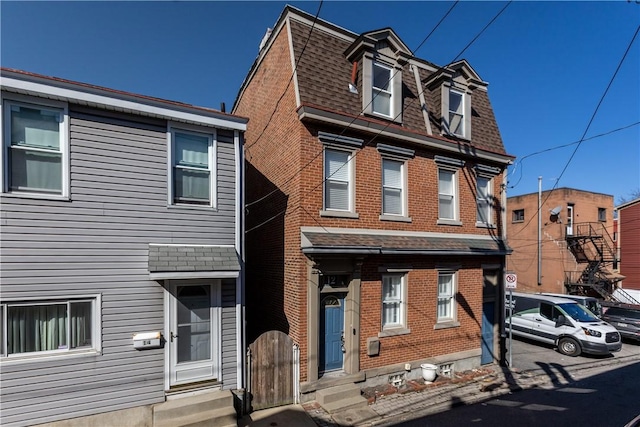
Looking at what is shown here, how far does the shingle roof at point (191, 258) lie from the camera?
6465 mm

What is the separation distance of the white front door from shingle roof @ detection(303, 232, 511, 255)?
8.30 ft

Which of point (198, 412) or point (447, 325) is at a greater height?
point (447, 325)

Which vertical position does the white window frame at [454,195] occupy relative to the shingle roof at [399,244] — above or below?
above

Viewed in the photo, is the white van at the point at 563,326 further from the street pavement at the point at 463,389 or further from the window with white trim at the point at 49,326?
the window with white trim at the point at 49,326

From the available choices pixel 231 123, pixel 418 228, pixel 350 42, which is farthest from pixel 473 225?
pixel 231 123

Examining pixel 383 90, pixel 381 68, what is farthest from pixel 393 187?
pixel 381 68

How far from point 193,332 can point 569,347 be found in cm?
1460

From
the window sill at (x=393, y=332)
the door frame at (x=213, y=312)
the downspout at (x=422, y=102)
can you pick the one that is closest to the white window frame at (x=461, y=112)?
the downspout at (x=422, y=102)

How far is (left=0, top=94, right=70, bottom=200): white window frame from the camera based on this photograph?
576cm

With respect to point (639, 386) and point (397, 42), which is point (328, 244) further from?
point (639, 386)

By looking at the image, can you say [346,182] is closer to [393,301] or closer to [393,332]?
[393,301]

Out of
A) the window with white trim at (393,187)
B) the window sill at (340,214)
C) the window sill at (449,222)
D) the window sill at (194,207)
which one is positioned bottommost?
the window sill at (449,222)

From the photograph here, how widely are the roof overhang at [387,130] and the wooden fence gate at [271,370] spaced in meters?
5.49

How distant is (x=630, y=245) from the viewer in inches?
934
